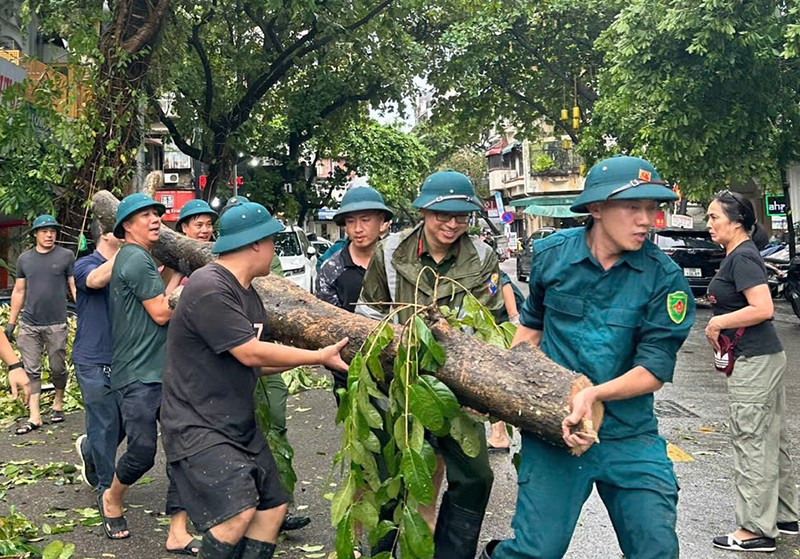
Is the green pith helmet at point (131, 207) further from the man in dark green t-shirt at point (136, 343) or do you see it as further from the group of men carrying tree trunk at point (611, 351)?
the group of men carrying tree trunk at point (611, 351)

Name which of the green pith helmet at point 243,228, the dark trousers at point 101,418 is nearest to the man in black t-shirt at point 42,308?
the dark trousers at point 101,418

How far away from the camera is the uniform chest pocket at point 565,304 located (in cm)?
323

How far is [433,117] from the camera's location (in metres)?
25.0

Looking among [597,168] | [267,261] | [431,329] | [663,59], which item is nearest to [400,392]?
[431,329]

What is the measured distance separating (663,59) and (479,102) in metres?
10.0

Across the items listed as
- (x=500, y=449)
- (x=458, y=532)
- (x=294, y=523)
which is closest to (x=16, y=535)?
(x=294, y=523)

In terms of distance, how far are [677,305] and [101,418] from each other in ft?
11.8

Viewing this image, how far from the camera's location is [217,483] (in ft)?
11.1

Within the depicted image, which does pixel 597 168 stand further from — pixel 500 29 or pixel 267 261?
pixel 500 29

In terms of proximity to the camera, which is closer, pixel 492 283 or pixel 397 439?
pixel 397 439

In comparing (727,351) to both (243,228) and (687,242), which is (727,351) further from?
(687,242)

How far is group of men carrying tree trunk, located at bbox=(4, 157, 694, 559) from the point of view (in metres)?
3.08

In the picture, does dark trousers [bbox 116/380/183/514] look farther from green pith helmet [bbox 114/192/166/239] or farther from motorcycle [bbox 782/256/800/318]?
motorcycle [bbox 782/256/800/318]

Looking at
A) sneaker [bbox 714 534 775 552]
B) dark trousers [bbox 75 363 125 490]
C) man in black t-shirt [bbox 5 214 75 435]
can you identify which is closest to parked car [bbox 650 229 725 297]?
man in black t-shirt [bbox 5 214 75 435]
